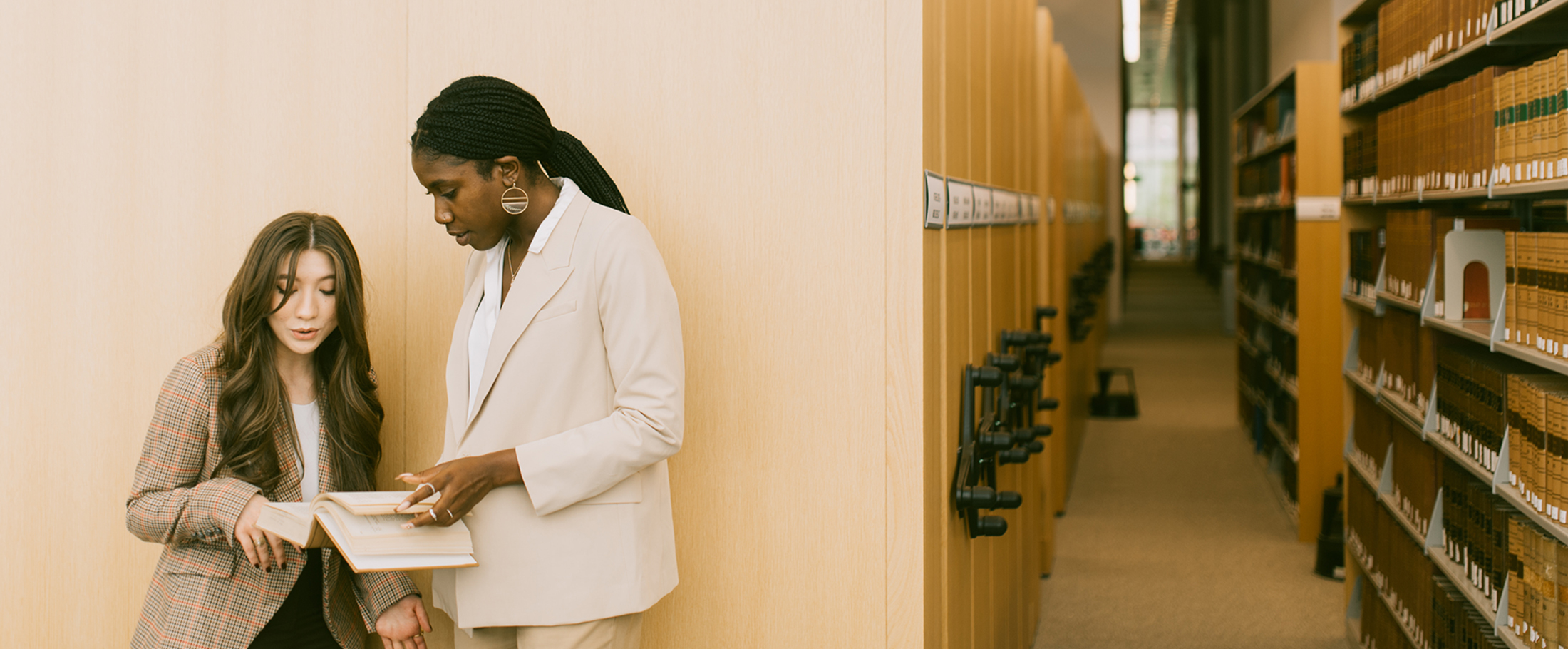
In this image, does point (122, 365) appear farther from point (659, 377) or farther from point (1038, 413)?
point (1038, 413)

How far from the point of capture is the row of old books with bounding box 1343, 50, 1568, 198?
7.54 feet

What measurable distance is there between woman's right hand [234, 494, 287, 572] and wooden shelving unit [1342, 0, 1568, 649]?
226cm

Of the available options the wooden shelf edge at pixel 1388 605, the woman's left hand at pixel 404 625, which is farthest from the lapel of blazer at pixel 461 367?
the wooden shelf edge at pixel 1388 605

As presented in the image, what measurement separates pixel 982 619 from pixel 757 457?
1.05 metres

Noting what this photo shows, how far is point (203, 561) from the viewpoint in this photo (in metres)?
1.74

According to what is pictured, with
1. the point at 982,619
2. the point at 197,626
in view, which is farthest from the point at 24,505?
the point at 982,619

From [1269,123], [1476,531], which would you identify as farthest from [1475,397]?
[1269,123]

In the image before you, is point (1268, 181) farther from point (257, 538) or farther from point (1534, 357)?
point (257, 538)

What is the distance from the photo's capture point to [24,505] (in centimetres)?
209

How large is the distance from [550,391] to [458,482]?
17 centimetres

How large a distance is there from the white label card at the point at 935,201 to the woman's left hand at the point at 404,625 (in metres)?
1.03

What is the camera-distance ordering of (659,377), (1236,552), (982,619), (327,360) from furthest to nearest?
(1236,552), (982,619), (327,360), (659,377)

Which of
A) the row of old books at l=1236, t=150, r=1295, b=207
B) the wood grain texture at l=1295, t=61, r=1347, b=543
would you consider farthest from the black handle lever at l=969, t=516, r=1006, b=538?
the row of old books at l=1236, t=150, r=1295, b=207

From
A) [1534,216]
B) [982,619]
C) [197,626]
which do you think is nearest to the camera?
[197,626]
